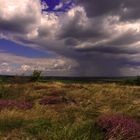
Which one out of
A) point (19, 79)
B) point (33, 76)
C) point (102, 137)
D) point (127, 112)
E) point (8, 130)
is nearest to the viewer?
point (102, 137)

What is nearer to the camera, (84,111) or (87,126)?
(87,126)

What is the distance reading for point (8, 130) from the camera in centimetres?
1070

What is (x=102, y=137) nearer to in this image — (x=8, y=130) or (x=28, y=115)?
(x=8, y=130)

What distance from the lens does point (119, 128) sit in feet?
32.6

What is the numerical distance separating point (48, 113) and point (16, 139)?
5.01 meters

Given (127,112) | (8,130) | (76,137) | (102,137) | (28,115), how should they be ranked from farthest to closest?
(127,112) → (28,115) → (8,130) → (102,137) → (76,137)

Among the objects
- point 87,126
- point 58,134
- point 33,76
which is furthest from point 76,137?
point 33,76

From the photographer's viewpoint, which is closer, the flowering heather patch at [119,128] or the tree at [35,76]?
the flowering heather patch at [119,128]

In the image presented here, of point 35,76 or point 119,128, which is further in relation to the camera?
point 35,76

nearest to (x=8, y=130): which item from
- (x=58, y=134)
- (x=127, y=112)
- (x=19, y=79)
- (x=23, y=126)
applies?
(x=23, y=126)

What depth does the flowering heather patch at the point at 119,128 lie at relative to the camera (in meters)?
9.49

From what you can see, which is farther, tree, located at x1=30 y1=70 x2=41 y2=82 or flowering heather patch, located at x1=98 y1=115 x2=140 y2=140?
tree, located at x1=30 y1=70 x2=41 y2=82

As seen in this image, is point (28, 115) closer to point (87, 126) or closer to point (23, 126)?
point (23, 126)

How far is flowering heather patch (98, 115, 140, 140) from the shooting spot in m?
9.49
